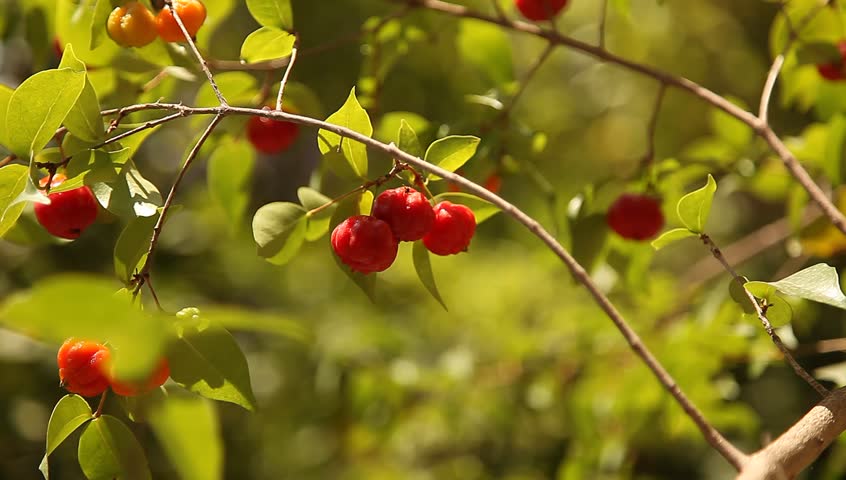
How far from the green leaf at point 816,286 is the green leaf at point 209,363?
389mm

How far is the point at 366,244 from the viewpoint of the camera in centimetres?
65

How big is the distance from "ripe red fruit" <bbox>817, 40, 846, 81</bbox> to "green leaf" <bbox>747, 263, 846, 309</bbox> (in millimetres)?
456

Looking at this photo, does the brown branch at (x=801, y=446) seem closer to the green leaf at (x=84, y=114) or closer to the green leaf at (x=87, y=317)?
the green leaf at (x=87, y=317)

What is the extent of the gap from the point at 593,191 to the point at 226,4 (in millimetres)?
486

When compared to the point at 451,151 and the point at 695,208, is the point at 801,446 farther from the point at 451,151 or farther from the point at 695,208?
the point at 451,151

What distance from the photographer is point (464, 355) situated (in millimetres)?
1542

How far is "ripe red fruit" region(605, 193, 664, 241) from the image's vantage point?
96 cm

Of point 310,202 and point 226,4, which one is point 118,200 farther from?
point 226,4

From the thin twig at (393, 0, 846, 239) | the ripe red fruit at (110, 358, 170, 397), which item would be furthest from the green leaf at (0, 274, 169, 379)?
the thin twig at (393, 0, 846, 239)

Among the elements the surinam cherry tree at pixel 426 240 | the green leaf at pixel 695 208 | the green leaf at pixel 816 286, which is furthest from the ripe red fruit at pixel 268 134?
the green leaf at pixel 816 286

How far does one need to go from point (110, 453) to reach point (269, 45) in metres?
0.41

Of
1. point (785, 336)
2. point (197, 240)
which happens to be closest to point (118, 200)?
point (785, 336)

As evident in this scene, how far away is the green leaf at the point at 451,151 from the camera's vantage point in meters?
0.71

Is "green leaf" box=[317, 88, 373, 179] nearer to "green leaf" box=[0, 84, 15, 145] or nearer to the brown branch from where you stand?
"green leaf" box=[0, 84, 15, 145]
